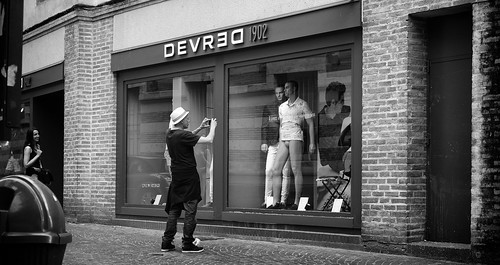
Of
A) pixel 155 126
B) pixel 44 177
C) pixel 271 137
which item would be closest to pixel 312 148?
pixel 271 137

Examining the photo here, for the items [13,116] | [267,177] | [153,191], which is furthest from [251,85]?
[13,116]

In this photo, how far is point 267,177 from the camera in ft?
39.9

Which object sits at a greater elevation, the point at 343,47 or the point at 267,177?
the point at 343,47

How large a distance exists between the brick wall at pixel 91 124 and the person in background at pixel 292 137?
4195 mm

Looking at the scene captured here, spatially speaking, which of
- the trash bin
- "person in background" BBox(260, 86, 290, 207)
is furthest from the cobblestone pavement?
the trash bin

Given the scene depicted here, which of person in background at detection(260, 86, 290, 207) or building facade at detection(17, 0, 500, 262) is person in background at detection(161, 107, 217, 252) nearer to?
building facade at detection(17, 0, 500, 262)

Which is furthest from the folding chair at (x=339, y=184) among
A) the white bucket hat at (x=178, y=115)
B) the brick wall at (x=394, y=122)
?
the white bucket hat at (x=178, y=115)

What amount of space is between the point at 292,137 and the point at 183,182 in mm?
2322

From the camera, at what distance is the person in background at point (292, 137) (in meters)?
11.6

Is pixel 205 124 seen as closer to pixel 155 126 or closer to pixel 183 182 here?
pixel 183 182

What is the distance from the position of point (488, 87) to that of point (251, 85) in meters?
4.46

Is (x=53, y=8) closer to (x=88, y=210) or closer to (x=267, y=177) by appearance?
(x=88, y=210)

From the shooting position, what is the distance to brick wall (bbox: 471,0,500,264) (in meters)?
8.73

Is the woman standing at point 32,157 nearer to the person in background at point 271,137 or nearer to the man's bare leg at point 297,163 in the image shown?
the person in background at point 271,137
